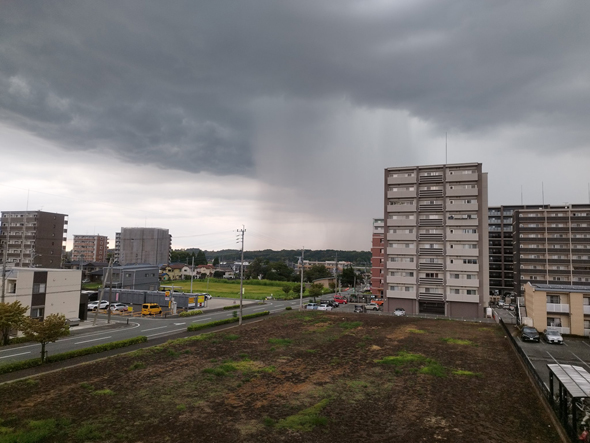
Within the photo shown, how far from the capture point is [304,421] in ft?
47.3

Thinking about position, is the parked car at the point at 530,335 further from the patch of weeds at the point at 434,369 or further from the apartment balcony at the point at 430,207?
the apartment balcony at the point at 430,207

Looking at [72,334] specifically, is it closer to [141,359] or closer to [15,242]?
[141,359]

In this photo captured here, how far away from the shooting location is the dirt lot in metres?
13.4

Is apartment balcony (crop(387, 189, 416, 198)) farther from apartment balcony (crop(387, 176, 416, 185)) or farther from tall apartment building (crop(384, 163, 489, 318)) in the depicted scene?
apartment balcony (crop(387, 176, 416, 185))

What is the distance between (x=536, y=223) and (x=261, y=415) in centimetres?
8586

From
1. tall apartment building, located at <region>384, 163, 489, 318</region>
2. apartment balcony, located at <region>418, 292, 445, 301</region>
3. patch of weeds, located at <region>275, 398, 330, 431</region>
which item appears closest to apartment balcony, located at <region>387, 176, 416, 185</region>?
tall apartment building, located at <region>384, 163, 489, 318</region>

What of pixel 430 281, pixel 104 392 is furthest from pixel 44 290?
pixel 430 281

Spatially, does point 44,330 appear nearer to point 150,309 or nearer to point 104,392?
point 104,392

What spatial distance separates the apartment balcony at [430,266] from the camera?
56844mm

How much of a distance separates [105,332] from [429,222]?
164 ft

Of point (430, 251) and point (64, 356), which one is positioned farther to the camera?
point (430, 251)

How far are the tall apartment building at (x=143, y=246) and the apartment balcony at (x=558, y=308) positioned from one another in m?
156

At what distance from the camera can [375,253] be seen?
80.9m

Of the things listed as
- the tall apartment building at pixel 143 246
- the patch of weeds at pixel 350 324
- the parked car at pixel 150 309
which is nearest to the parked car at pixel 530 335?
the patch of weeds at pixel 350 324
